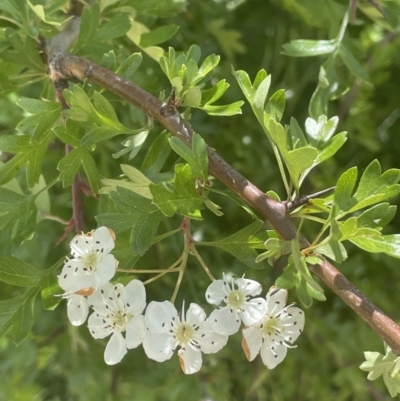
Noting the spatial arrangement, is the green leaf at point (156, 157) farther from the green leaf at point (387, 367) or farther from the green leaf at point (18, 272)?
the green leaf at point (387, 367)

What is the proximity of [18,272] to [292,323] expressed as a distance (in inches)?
8.8

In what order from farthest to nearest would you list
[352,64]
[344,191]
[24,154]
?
1. [352,64]
2. [24,154]
3. [344,191]

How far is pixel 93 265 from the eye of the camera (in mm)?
401

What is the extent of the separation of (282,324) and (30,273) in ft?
0.69

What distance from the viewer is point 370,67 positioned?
0.80 metres

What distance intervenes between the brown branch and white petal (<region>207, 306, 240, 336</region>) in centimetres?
7

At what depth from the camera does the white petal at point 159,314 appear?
0.40m

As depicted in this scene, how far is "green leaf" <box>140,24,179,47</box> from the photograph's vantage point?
0.54m

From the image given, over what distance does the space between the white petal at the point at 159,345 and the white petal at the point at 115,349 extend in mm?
20

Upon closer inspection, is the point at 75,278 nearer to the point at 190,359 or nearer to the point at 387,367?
the point at 190,359

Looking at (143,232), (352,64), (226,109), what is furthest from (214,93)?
(352,64)

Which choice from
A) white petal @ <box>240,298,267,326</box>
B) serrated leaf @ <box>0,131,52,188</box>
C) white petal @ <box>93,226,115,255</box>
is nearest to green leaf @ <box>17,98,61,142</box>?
serrated leaf @ <box>0,131,52,188</box>

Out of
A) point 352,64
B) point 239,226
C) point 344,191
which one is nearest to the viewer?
point 344,191

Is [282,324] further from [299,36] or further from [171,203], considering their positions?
[299,36]
